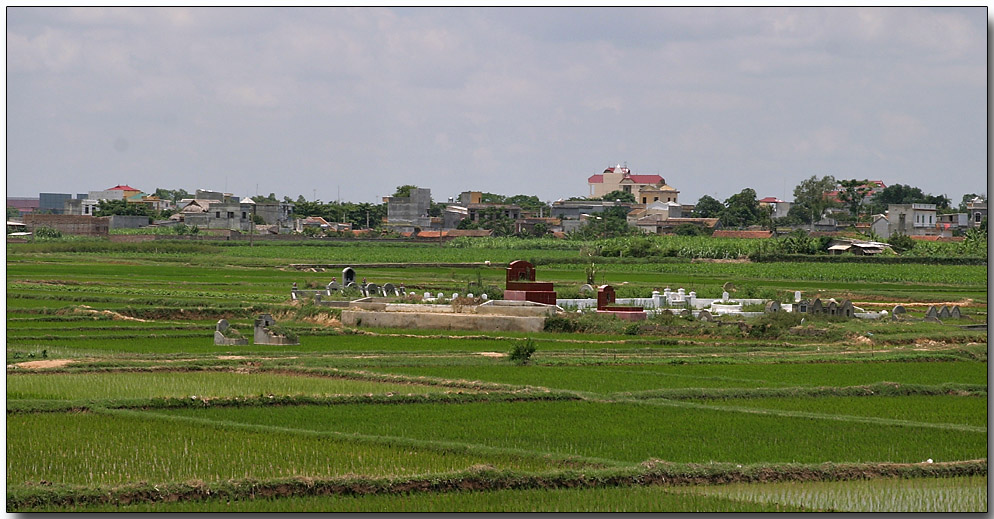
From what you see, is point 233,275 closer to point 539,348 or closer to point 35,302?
point 35,302

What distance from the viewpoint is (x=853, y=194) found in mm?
121000

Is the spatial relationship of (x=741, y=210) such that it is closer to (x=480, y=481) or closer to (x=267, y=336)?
(x=267, y=336)

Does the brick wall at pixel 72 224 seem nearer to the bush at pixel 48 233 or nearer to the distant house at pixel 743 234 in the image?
the bush at pixel 48 233

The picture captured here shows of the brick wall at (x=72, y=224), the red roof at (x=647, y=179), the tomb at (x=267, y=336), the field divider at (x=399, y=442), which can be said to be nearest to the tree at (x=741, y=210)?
the red roof at (x=647, y=179)

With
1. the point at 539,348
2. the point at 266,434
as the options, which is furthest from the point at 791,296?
the point at 266,434

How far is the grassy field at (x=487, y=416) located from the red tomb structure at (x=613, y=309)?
124cm

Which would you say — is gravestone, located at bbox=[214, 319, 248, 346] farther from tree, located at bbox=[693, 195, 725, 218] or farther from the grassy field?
tree, located at bbox=[693, 195, 725, 218]

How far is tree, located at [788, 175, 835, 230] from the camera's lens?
401 ft

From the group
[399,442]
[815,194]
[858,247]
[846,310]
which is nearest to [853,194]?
[815,194]

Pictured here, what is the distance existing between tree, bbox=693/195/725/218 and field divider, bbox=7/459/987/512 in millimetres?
109050

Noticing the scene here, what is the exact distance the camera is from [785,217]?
124438mm

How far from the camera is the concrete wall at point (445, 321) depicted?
35.0 m

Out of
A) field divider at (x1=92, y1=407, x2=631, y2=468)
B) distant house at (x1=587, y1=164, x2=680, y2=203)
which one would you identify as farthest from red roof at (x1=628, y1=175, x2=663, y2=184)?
field divider at (x1=92, y1=407, x2=631, y2=468)

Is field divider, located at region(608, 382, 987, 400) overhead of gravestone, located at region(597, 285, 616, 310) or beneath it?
beneath
